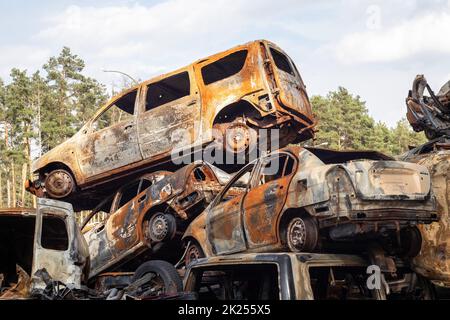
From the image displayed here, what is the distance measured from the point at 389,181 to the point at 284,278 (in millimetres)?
2751

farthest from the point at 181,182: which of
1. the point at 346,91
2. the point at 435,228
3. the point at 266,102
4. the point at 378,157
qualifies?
the point at 346,91

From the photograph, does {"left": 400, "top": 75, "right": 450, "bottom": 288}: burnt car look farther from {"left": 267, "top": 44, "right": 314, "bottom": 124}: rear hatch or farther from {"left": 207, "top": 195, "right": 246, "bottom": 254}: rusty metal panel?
{"left": 207, "top": 195, "right": 246, "bottom": 254}: rusty metal panel

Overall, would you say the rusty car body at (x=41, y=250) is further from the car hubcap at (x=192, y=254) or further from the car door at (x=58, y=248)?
the car hubcap at (x=192, y=254)

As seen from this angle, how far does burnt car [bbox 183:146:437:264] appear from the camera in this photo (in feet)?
18.2

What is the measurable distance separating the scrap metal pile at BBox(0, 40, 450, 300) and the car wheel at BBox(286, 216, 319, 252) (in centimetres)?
2

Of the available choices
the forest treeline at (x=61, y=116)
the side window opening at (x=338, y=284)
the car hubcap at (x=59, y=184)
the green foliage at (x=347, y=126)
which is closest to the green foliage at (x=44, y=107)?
the forest treeline at (x=61, y=116)

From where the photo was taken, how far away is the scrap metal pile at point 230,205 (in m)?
4.15

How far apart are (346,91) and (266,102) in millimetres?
43508

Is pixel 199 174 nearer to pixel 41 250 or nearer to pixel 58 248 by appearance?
pixel 58 248

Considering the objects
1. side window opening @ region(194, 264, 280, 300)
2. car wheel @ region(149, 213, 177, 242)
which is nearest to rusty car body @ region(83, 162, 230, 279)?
car wheel @ region(149, 213, 177, 242)

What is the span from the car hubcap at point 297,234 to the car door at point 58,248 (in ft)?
8.46

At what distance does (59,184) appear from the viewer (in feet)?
34.1

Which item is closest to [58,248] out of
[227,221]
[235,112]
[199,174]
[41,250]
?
[41,250]
